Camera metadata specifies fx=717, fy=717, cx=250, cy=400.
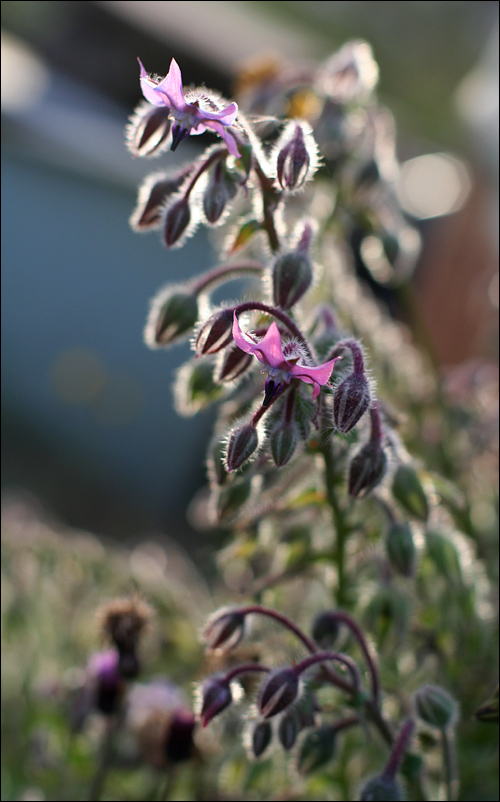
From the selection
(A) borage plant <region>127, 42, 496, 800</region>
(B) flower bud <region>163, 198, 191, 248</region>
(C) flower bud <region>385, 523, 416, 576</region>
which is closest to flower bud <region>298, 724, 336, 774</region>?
(A) borage plant <region>127, 42, 496, 800</region>

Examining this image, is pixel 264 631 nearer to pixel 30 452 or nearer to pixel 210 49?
pixel 30 452

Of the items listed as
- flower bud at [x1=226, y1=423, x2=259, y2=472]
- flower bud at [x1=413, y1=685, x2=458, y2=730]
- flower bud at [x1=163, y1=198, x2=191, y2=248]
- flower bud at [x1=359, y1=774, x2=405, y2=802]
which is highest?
flower bud at [x1=163, y1=198, x2=191, y2=248]

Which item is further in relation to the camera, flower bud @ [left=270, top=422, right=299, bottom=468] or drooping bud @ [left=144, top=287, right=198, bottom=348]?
drooping bud @ [left=144, top=287, right=198, bottom=348]

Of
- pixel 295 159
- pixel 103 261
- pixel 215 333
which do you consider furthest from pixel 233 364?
pixel 103 261

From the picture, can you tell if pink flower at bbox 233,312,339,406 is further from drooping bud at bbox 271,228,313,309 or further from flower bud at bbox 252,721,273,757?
flower bud at bbox 252,721,273,757

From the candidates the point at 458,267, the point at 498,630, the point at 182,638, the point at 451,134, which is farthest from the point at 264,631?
the point at 451,134

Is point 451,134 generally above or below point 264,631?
above
